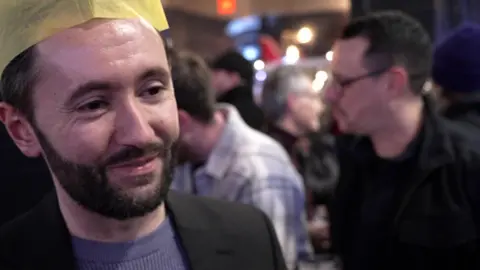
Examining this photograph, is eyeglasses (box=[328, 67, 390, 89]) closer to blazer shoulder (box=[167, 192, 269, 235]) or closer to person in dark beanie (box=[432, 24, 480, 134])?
person in dark beanie (box=[432, 24, 480, 134])

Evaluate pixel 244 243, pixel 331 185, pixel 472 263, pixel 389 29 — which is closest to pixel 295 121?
pixel 331 185

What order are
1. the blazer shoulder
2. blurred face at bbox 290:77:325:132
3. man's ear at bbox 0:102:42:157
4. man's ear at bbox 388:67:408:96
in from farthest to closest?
1. blurred face at bbox 290:77:325:132
2. man's ear at bbox 388:67:408:96
3. the blazer shoulder
4. man's ear at bbox 0:102:42:157

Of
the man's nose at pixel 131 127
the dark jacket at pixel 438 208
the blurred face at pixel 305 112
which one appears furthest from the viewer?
the blurred face at pixel 305 112

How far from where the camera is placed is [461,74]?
7.36 feet

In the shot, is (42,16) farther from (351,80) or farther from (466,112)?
(466,112)

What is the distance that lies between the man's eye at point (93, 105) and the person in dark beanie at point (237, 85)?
1972 millimetres

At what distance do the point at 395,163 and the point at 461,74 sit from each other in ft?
1.56

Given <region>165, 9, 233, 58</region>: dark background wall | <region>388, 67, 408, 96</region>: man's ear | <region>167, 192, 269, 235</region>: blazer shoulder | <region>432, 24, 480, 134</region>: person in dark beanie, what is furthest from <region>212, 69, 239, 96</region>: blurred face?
<region>165, 9, 233, 58</region>: dark background wall

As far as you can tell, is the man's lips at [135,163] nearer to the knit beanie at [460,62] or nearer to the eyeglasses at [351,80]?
the eyeglasses at [351,80]

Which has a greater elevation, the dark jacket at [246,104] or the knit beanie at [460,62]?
the knit beanie at [460,62]

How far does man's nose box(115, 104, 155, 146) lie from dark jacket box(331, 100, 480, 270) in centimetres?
99

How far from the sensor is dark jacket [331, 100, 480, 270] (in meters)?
1.80

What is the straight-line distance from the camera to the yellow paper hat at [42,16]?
1134 mm

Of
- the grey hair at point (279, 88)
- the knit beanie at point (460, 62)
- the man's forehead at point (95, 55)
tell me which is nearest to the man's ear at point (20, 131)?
the man's forehead at point (95, 55)
